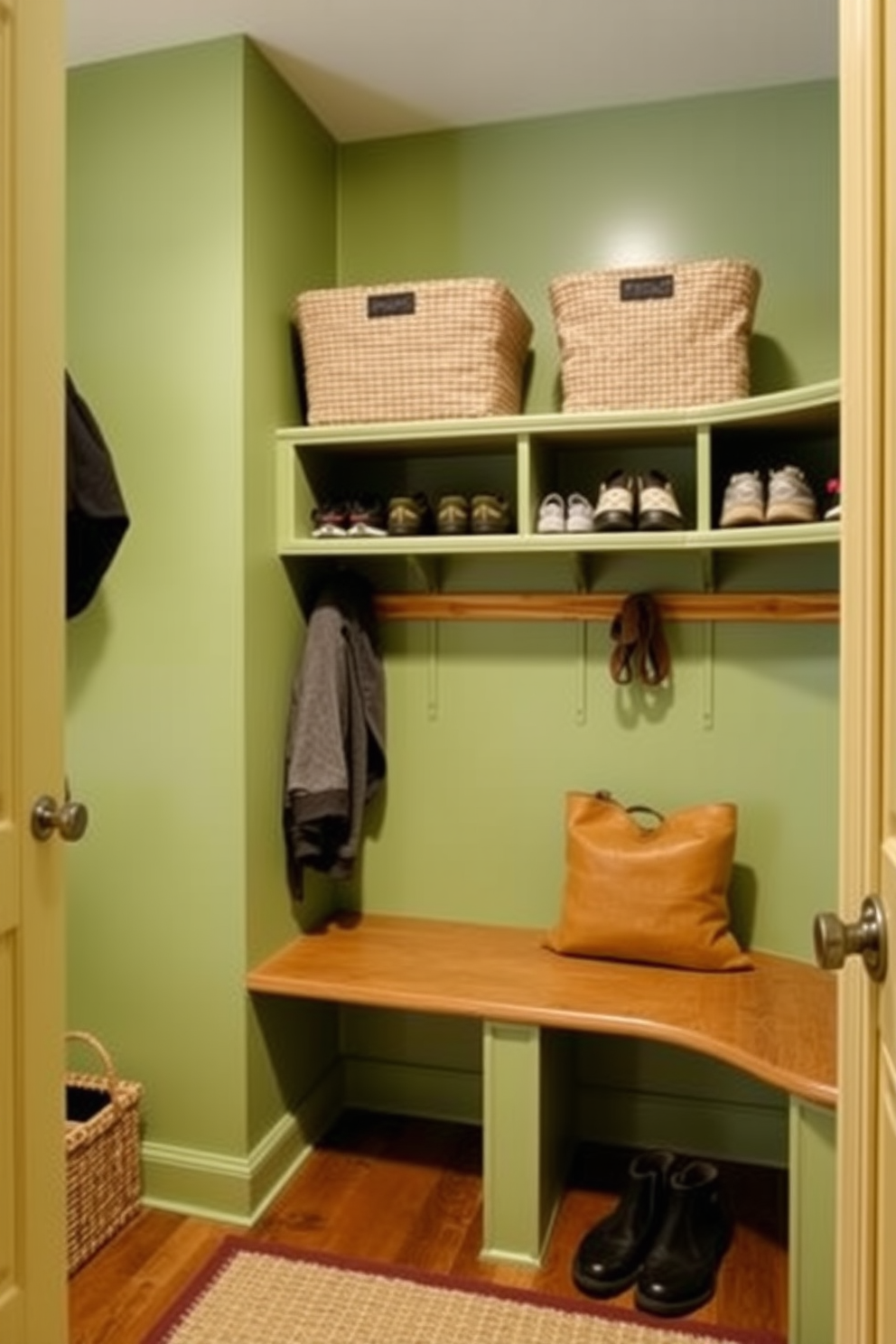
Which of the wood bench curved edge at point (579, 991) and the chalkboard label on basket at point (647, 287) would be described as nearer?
the wood bench curved edge at point (579, 991)

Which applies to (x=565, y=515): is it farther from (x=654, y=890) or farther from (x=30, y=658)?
(x=30, y=658)

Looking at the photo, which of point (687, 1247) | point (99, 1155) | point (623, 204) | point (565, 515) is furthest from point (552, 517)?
point (99, 1155)

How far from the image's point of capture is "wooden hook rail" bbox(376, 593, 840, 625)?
2.39 meters

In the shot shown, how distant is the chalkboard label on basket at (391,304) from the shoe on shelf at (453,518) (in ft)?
1.44

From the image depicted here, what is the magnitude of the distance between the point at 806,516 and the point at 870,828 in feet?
3.89

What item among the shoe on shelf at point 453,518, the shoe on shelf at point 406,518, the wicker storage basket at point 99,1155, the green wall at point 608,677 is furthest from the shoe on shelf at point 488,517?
the wicker storage basket at point 99,1155

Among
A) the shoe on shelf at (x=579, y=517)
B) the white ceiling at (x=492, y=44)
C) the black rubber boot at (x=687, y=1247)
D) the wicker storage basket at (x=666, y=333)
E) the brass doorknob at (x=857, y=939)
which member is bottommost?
the black rubber boot at (x=687, y=1247)

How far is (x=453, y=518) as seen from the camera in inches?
94.9

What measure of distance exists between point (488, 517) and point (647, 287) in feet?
1.96

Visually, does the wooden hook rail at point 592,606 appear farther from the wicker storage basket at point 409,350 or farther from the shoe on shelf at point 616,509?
the wicker storage basket at point 409,350

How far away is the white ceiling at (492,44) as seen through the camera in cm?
213

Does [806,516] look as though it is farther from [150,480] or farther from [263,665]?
[150,480]

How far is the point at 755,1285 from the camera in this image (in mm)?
2088

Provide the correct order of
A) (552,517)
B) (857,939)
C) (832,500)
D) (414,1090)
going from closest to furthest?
(857,939), (832,500), (552,517), (414,1090)
